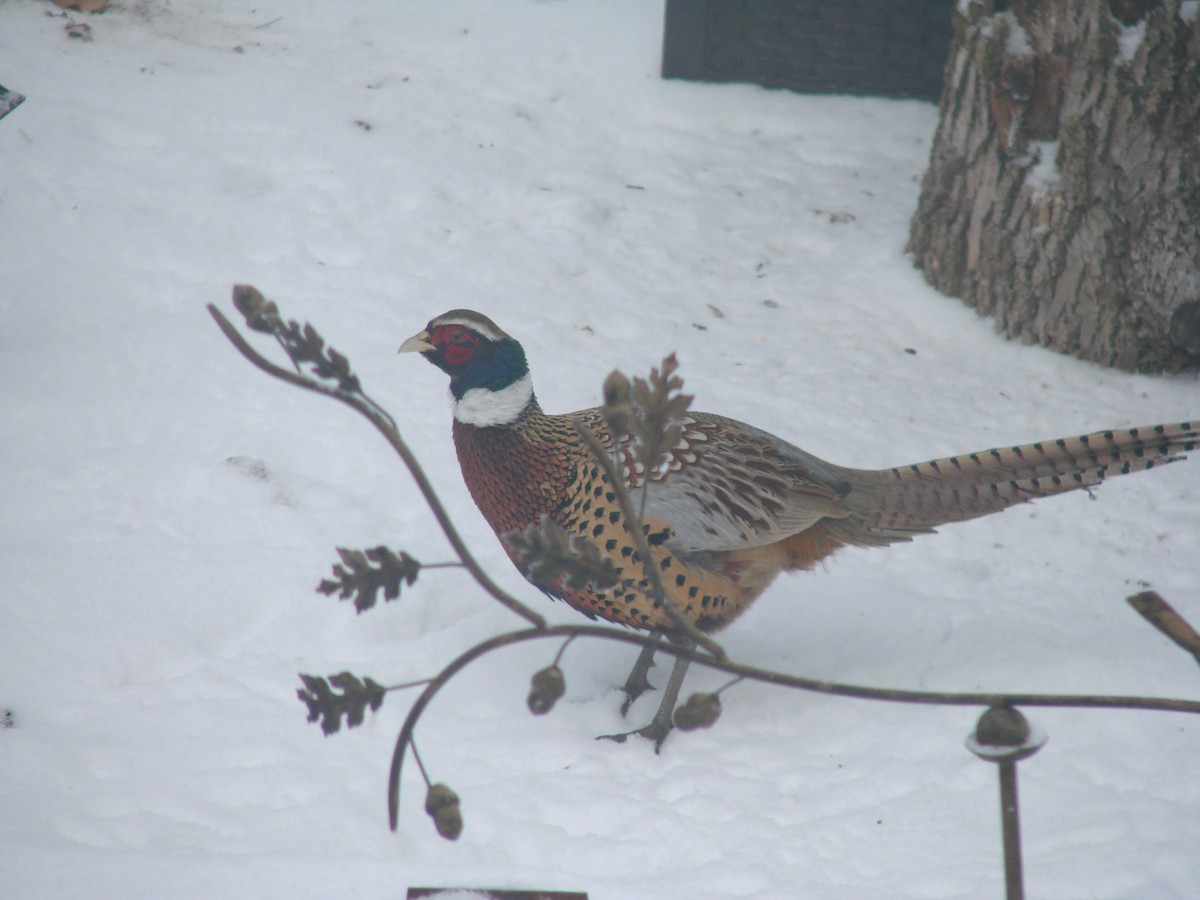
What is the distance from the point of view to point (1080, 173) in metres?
3.91

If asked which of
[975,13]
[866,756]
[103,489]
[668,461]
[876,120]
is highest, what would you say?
[975,13]

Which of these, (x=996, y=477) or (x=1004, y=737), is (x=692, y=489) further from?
(x=1004, y=737)

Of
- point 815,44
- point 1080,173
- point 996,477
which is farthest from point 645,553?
point 815,44

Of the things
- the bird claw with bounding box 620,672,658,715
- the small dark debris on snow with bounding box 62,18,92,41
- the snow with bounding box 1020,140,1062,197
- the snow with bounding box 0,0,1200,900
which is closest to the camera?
the snow with bounding box 0,0,1200,900

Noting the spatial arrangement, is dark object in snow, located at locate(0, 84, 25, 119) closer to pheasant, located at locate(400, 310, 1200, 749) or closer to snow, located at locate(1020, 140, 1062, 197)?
pheasant, located at locate(400, 310, 1200, 749)

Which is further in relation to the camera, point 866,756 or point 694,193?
point 694,193

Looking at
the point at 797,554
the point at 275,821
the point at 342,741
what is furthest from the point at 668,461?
the point at 275,821

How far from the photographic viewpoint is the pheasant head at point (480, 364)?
2.55m

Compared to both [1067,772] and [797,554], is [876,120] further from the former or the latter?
[1067,772]

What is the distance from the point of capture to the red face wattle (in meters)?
2.55

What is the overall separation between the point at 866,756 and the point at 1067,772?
0.46 meters

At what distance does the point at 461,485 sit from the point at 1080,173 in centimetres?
267

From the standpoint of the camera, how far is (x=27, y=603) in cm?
261

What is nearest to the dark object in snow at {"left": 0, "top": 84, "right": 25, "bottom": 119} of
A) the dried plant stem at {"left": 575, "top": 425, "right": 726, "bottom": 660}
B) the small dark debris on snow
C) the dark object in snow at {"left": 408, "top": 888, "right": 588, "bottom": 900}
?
the small dark debris on snow
